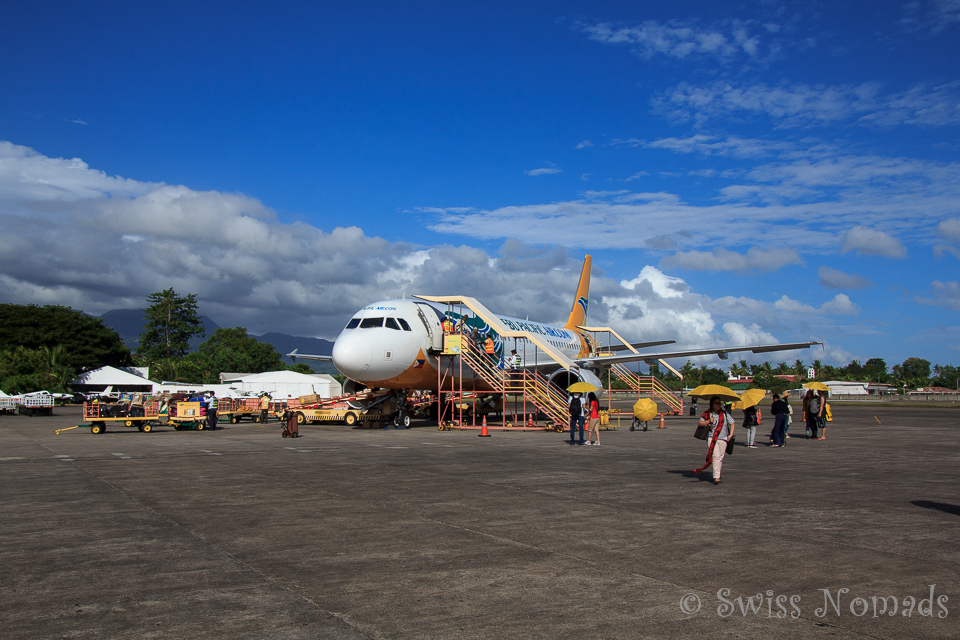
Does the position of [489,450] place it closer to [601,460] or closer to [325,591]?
[601,460]

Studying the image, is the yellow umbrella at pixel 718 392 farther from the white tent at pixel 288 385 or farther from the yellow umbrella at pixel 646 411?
the white tent at pixel 288 385

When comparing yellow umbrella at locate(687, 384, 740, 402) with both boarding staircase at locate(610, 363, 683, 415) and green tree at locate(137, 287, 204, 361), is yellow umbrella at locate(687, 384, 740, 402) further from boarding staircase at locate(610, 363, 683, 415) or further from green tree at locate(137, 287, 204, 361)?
green tree at locate(137, 287, 204, 361)

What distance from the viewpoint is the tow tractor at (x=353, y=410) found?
28156 mm

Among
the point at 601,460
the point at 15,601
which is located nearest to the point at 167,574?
the point at 15,601

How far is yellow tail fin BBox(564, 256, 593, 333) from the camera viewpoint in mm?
46281

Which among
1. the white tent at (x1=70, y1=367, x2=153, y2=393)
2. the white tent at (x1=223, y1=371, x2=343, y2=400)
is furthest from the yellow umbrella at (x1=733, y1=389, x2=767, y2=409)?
the white tent at (x1=70, y1=367, x2=153, y2=393)

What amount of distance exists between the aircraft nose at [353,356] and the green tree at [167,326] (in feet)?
296

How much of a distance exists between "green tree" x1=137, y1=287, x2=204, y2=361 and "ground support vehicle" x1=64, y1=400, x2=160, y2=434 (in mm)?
80638

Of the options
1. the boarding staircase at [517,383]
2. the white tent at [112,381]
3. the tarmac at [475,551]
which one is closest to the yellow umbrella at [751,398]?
the tarmac at [475,551]

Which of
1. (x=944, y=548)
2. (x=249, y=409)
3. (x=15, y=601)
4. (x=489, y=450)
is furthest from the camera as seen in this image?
(x=249, y=409)

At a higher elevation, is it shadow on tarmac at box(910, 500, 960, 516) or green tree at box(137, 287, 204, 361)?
green tree at box(137, 287, 204, 361)

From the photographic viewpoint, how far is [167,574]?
20.1 ft

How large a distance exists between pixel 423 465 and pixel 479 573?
8546 mm

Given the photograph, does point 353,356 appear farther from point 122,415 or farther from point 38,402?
point 38,402
